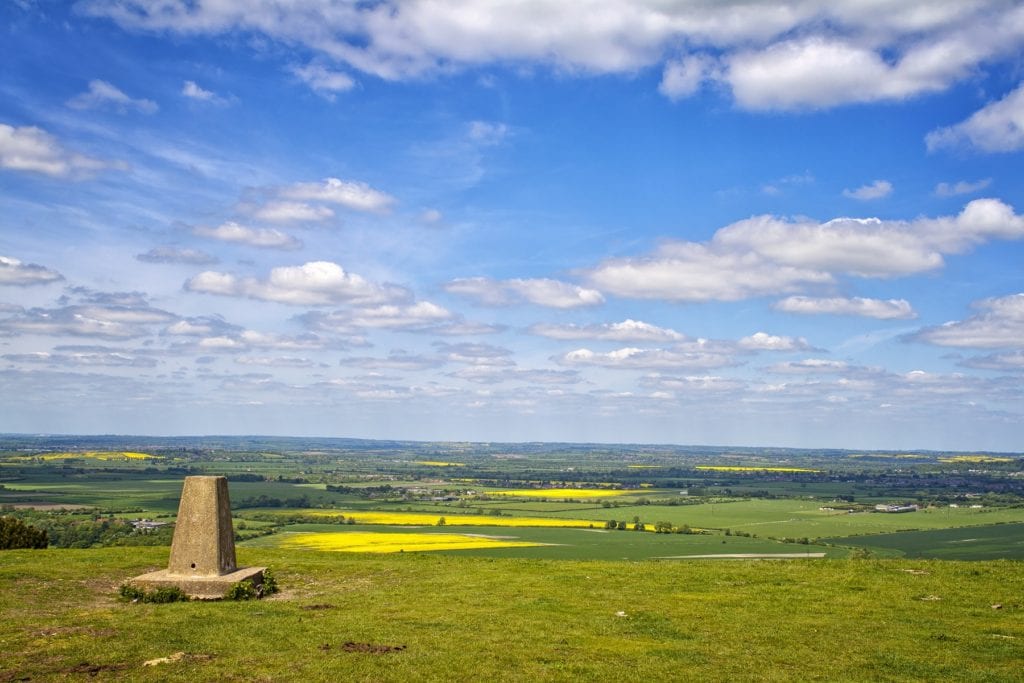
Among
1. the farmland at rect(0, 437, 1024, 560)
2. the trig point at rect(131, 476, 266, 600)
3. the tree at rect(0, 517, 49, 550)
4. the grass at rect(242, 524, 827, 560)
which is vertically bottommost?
the farmland at rect(0, 437, 1024, 560)

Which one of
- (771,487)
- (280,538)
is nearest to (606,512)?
(280,538)

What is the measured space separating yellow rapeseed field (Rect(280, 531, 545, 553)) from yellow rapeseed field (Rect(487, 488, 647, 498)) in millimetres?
80175

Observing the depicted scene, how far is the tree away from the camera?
29234 mm

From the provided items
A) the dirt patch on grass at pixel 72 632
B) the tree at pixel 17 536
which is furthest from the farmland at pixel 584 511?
the dirt patch on grass at pixel 72 632

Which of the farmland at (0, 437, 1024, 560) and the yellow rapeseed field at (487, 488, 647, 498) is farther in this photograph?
the yellow rapeseed field at (487, 488, 647, 498)

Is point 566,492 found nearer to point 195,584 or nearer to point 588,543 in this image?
point 588,543

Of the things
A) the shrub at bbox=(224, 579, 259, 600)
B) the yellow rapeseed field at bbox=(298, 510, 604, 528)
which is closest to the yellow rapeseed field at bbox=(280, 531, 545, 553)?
the yellow rapeseed field at bbox=(298, 510, 604, 528)

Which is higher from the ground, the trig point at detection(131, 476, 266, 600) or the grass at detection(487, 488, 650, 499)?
the trig point at detection(131, 476, 266, 600)

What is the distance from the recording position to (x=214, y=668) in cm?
1399

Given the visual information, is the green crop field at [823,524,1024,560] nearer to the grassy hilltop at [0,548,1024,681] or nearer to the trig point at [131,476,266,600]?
the grassy hilltop at [0,548,1024,681]

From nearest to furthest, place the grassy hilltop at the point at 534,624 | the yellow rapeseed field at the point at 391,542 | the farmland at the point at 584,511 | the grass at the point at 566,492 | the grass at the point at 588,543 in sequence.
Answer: the grassy hilltop at the point at 534,624, the grass at the point at 588,543, the yellow rapeseed field at the point at 391,542, the farmland at the point at 584,511, the grass at the point at 566,492

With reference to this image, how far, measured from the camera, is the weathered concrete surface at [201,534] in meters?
21.4

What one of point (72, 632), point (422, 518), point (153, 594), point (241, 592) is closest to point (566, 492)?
point (422, 518)

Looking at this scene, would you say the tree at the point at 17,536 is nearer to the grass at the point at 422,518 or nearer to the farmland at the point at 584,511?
the farmland at the point at 584,511
